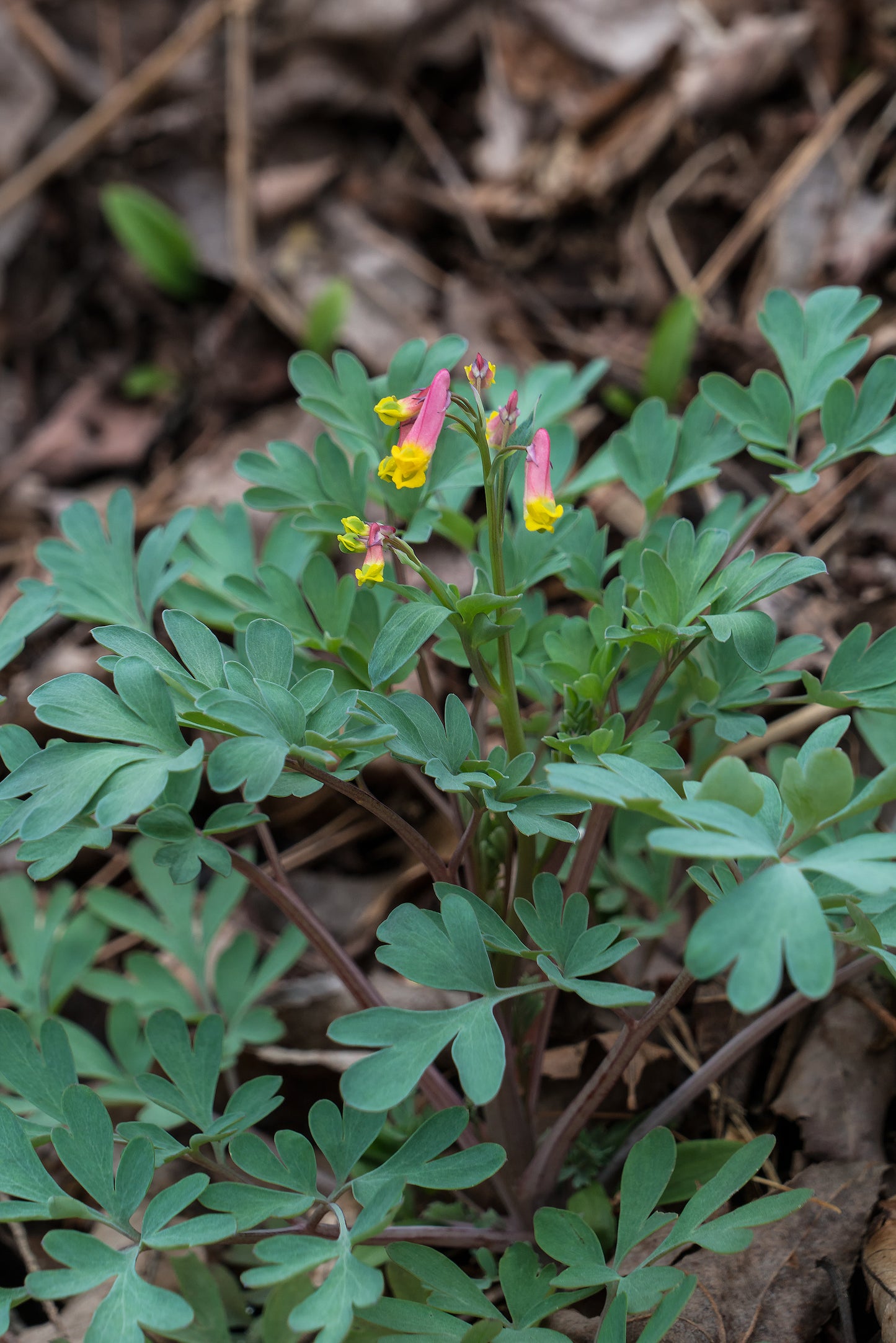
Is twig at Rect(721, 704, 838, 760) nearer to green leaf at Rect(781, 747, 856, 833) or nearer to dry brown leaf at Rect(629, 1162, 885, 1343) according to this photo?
dry brown leaf at Rect(629, 1162, 885, 1343)

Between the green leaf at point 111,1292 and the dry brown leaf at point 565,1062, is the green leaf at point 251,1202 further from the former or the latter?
the dry brown leaf at point 565,1062

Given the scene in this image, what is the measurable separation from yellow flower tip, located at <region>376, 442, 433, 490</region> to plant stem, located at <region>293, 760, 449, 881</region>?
12.1 inches

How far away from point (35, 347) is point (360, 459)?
2279mm

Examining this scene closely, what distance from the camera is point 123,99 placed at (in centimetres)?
319

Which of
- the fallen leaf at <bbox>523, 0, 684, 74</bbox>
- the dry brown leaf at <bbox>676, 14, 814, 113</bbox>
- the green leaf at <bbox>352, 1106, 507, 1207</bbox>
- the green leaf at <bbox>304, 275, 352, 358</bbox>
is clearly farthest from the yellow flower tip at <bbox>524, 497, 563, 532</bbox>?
the fallen leaf at <bbox>523, 0, 684, 74</bbox>

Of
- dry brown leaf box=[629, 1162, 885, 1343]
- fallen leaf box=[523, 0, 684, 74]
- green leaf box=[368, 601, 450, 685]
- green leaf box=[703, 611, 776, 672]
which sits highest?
fallen leaf box=[523, 0, 684, 74]

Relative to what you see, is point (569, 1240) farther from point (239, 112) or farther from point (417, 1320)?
point (239, 112)

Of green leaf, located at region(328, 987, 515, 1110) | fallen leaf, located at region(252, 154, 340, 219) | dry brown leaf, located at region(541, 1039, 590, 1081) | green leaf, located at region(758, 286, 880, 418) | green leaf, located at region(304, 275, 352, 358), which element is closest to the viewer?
green leaf, located at region(328, 987, 515, 1110)

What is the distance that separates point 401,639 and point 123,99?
2973mm

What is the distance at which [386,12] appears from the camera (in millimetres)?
3066

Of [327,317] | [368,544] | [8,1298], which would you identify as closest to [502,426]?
[368,544]

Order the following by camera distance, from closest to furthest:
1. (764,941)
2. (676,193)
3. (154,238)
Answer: (764,941)
(676,193)
(154,238)

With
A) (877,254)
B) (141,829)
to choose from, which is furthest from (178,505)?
(877,254)

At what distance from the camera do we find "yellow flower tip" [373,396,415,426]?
3.52 ft
